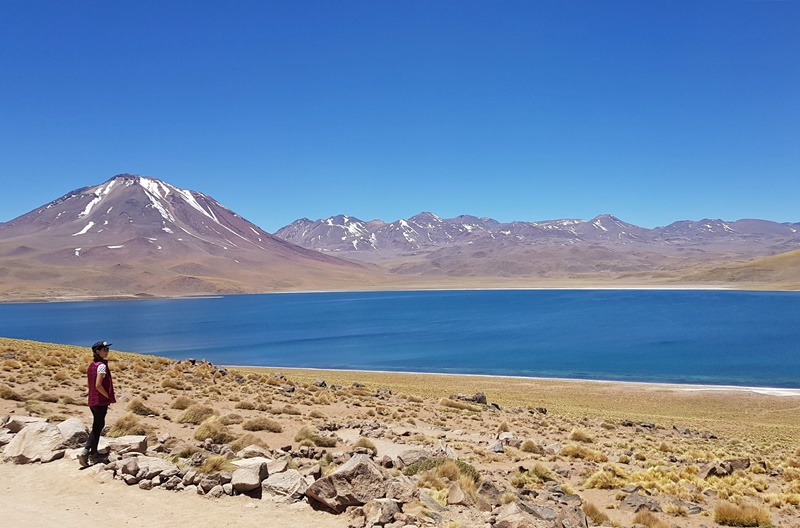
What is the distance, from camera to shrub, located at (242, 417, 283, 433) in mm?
12947

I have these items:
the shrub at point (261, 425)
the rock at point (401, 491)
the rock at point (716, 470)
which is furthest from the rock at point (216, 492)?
the rock at point (716, 470)

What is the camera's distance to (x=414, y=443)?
1288 centimetres

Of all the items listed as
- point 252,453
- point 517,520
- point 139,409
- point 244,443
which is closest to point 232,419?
point 139,409

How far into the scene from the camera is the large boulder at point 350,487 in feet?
23.1

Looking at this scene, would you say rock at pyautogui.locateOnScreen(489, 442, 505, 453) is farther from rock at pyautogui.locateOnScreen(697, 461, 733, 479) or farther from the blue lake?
the blue lake

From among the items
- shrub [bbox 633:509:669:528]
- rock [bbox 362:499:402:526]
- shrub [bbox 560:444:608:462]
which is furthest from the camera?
shrub [bbox 560:444:608:462]

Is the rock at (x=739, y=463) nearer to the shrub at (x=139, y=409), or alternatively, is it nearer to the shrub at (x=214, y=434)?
the shrub at (x=214, y=434)

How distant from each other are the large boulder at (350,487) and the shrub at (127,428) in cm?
525

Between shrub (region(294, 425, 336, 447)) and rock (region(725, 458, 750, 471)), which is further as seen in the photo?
shrub (region(294, 425, 336, 447))

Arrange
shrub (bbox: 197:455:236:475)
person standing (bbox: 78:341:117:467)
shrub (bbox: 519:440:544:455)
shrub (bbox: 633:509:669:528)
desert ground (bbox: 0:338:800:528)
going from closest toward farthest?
desert ground (bbox: 0:338:800:528), shrub (bbox: 633:509:669:528), shrub (bbox: 197:455:236:475), person standing (bbox: 78:341:117:467), shrub (bbox: 519:440:544:455)

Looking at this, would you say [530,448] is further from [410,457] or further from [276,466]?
[276,466]

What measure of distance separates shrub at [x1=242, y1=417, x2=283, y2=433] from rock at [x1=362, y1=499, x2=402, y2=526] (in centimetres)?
673

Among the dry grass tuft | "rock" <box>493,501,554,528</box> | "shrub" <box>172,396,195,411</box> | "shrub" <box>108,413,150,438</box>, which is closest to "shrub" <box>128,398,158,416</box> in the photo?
"shrub" <box>172,396,195,411</box>

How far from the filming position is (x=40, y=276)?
585ft
